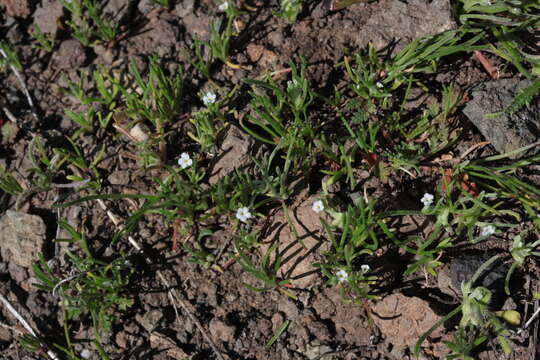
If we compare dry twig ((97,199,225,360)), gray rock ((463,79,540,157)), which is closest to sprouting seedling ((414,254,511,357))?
gray rock ((463,79,540,157))

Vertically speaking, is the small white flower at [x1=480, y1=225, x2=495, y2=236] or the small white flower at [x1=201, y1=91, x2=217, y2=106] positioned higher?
the small white flower at [x1=201, y1=91, x2=217, y2=106]

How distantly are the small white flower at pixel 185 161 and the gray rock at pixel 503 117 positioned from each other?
1961mm

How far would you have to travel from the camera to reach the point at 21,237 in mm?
3580

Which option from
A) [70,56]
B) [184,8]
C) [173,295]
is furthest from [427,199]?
[70,56]

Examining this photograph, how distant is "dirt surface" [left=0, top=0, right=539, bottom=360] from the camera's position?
3.17 meters

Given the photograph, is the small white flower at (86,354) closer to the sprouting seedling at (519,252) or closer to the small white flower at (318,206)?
the small white flower at (318,206)

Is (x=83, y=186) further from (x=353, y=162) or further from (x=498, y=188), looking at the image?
(x=498, y=188)

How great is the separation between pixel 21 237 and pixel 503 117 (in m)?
3.51

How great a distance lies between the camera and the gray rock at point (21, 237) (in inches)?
140

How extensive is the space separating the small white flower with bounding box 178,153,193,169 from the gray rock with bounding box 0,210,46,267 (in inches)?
45.6

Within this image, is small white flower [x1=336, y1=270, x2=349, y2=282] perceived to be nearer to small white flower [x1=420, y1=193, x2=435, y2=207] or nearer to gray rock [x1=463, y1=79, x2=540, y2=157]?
small white flower [x1=420, y1=193, x2=435, y2=207]

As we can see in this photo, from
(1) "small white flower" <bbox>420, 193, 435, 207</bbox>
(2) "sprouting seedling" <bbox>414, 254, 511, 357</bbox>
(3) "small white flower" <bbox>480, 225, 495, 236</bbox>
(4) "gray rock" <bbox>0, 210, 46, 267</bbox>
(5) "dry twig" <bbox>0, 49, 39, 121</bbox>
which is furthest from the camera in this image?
(5) "dry twig" <bbox>0, 49, 39, 121</bbox>

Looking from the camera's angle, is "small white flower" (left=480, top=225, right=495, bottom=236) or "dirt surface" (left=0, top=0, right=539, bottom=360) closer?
"small white flower" (left=480, top=225, right=495, bottom=236)

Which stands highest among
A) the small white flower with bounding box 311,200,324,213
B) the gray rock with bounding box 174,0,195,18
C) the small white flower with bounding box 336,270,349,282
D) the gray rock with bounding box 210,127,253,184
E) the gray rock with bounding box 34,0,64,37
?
the gray rock with bounding box 34,0,64,37
